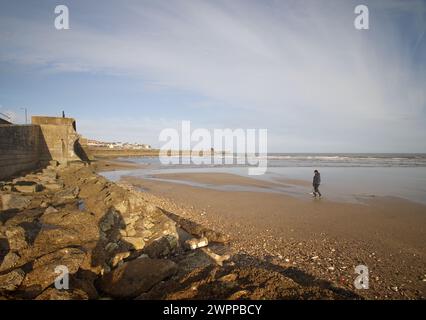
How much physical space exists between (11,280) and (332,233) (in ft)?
26.1

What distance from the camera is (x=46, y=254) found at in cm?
521

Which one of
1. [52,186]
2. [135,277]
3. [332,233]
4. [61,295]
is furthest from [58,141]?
[332,233]

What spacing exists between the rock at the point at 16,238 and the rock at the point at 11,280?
1.33 metres

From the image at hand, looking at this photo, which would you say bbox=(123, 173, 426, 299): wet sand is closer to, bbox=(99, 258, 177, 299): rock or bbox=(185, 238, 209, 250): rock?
bbox=(185, 238, 209, 250): rock

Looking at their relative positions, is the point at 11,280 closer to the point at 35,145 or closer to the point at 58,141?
the point at 35,145

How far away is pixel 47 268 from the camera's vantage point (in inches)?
182

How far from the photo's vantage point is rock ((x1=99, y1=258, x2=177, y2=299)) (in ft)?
14.4

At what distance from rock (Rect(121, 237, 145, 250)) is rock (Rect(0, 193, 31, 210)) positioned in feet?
16.5


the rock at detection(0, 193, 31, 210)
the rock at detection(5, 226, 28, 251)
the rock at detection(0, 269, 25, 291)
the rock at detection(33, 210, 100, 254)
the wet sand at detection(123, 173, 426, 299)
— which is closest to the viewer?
the rock at detection(0, 269, 25, 291)

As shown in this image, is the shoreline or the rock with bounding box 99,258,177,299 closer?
the shoreline

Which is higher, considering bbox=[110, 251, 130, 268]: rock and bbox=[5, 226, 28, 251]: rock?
bbox=[5, 226, 28, 251]: rock

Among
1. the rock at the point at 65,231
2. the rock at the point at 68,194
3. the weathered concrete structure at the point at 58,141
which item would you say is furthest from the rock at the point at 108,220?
the weathered concrete structure at the point at 58,141

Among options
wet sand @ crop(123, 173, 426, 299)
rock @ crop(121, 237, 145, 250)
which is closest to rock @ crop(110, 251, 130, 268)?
rock @ crop(121, 237, 145, 250)

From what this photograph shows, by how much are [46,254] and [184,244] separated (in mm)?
3001
